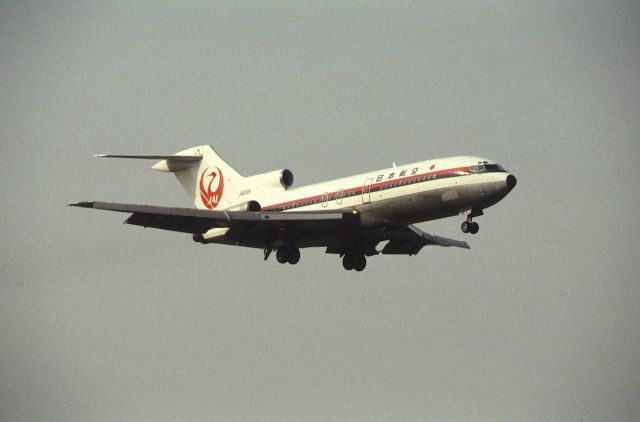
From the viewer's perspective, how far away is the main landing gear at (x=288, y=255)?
137ft

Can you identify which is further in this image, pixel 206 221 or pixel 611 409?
pixel 611 409

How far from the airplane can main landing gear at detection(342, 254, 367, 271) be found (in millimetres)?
42

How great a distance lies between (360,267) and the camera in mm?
44219

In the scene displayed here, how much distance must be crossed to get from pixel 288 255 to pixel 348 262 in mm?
3310

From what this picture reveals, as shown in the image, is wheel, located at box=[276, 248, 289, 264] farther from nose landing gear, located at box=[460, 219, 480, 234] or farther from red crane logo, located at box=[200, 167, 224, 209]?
nose landing gear, located at box=[460, 219, 480, 234]

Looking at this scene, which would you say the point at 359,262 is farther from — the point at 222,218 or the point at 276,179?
the point at 222,218

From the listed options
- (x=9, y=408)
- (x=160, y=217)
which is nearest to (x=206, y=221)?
(x=160, y=217)

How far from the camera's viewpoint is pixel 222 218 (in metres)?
40.4

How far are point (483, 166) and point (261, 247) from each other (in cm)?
1042

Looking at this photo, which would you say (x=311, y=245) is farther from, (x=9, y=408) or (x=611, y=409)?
(x=611, y=409)

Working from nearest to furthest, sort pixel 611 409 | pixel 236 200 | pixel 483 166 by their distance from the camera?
1. pixel 483 166
2. pixel 236 200
3. pixel 611 409

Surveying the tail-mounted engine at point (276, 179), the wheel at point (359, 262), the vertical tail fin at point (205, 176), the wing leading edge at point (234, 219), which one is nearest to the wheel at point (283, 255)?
the wing leading edge at point (234, 219)

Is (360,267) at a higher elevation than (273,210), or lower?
lower

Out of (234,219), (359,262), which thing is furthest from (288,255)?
(359,262)
